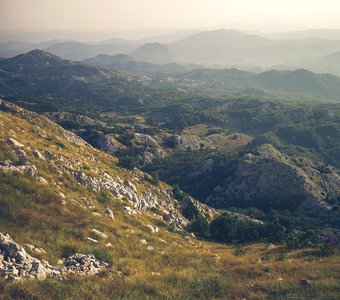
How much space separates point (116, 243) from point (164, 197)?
147 ft

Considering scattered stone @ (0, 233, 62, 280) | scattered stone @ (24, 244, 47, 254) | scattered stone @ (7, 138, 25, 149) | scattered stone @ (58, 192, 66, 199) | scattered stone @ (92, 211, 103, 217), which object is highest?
scattered stone @ (7, 138, 25, 149)

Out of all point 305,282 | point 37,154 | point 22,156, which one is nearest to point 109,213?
point 22,156

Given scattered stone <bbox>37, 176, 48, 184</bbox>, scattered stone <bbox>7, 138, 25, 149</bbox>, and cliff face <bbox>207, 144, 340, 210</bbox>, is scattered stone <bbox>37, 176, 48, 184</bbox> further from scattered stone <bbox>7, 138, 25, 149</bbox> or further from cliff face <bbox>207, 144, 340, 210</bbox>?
cliff face <bbox>207, 144, 340, 210</bbox>

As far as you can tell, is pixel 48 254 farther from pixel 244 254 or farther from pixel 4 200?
pixel 244 254

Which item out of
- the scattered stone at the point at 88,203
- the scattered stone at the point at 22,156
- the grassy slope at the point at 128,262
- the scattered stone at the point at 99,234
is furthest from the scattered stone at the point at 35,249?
the scattered stone at the point at 22,156

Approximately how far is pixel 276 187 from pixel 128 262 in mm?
133913

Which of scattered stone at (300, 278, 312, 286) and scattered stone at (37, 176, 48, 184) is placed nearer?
scattered stone at (300, 278, 312, 286)

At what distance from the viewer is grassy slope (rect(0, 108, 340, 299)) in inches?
1021

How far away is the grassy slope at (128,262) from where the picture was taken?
85.0ft

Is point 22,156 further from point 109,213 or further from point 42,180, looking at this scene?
point 109,213

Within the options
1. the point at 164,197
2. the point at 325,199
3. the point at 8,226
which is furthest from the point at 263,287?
the point at 325,199

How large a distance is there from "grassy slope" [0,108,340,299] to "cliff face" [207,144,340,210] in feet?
356

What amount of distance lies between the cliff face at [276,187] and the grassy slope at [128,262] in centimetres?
10858

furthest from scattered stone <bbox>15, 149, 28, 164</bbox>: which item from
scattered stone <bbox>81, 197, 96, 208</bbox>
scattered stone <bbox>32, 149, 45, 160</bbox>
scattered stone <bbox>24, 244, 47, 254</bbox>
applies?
scattered stone <bbox>24, 244, 47, 254</bbox>
